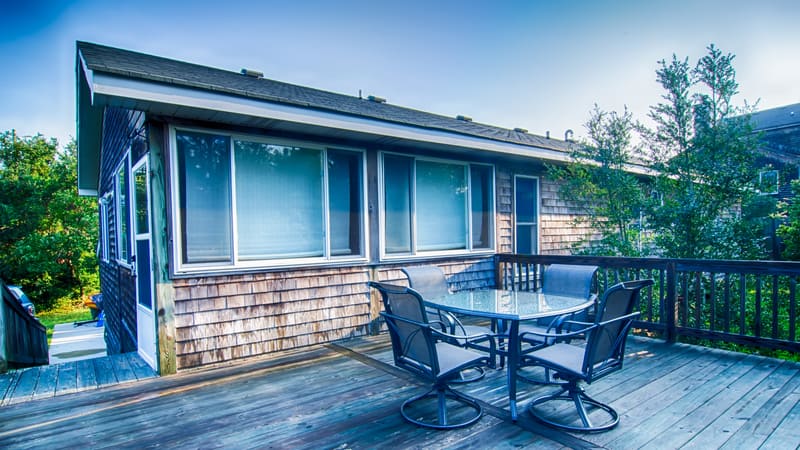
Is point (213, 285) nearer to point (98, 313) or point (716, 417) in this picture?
point (716, 417)

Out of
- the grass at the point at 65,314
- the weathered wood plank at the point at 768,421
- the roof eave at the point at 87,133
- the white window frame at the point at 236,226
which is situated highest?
the roof eave at the point at 87,133

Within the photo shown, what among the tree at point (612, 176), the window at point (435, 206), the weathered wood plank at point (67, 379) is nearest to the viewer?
the weathered wood plank at point (67, 379)

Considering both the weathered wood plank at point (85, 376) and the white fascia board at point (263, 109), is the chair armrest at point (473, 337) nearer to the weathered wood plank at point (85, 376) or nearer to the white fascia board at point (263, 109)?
the white fascia board at point (263, 109)

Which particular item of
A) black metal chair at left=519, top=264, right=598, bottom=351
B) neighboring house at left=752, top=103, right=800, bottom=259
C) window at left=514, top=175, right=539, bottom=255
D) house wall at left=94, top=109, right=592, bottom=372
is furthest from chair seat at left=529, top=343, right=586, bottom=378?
neighboring house at left=752, top=103, right=800, bottom=259

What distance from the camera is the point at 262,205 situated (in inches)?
174

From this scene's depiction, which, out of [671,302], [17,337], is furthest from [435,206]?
[17,337]

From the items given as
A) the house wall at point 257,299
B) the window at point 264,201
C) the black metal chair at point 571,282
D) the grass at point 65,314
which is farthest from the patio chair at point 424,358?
the grass at point 65,314

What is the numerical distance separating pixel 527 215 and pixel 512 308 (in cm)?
426

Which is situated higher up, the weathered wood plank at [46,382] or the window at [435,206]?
the window at [435,206]

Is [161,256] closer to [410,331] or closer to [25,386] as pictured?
[25,386]

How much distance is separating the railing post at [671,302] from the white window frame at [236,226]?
135 inches

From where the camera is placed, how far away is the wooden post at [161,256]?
379 centimetres

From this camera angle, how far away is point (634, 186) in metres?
6.18

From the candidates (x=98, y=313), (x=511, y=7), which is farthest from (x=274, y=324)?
(x=98, y=313)
